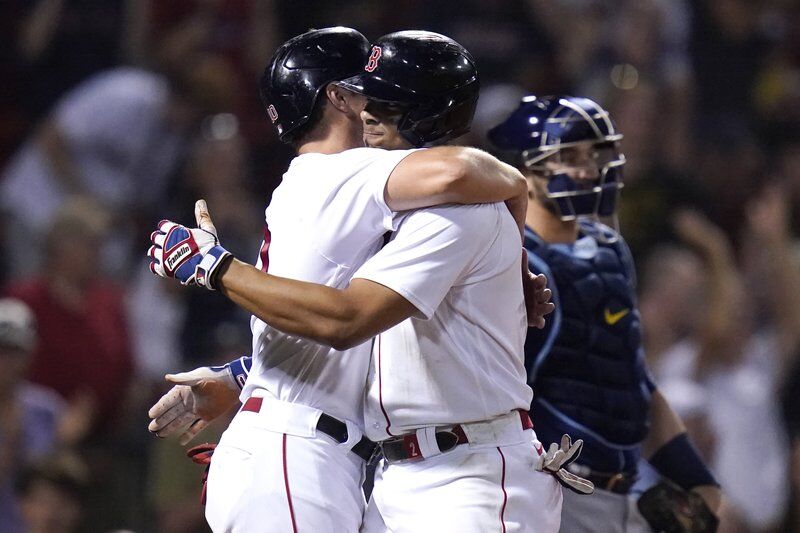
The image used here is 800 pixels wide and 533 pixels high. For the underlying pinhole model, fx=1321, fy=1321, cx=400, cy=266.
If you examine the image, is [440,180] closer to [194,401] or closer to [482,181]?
[482,181]

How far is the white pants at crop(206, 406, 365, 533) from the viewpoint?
2920 millimetres

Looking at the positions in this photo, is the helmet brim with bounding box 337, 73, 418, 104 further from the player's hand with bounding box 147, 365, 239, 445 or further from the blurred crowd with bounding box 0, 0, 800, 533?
the blurred crowd with bounding box 0, 0, 800, 533

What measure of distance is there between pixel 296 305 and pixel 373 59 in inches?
25.6

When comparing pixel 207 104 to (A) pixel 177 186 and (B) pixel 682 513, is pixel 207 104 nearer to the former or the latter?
(A) pixel 177 186

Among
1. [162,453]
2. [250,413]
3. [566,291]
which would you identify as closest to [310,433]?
[250,413]

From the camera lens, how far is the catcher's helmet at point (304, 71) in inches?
124

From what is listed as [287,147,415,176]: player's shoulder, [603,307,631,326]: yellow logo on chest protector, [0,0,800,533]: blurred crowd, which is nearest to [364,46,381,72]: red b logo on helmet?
[287,147,415,176]: player's shoulder

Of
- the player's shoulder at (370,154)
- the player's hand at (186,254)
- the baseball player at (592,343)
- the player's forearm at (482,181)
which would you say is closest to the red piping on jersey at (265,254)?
the player's hand at (186,254)

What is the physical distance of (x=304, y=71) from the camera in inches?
124

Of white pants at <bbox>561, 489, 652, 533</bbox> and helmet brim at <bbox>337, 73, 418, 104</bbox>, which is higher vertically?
helmet brim at <bbox>337, 73, 418, 104</bbox>

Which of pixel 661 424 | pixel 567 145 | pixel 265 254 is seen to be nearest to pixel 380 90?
pixel 265 254

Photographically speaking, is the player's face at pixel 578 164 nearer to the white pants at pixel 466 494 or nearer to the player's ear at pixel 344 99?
the player's ear at pixel 344 99

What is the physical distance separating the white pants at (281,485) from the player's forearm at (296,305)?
0.28 m

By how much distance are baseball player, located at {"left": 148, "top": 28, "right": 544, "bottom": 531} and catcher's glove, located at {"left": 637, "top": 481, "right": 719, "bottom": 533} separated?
1.16m
